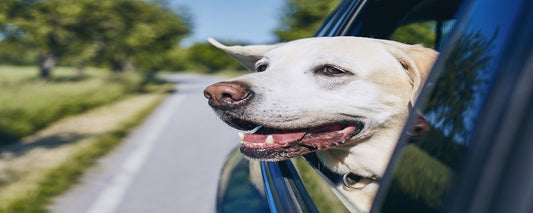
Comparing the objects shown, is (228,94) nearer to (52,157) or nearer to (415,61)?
(415,61)

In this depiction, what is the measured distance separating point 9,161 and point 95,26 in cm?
1559

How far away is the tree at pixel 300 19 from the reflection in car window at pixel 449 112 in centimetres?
2930

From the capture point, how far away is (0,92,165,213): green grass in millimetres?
4309

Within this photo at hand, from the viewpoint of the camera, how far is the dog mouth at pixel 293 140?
5.72ft

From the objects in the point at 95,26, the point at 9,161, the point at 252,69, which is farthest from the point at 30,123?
the point at 95,26

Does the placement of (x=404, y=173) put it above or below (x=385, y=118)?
below

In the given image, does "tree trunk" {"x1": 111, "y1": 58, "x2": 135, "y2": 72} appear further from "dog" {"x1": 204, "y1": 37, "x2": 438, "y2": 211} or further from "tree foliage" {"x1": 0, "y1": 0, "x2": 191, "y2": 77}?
"dog" {"x1": 204, "y1": 37, "x2": 438, "y2": 211}

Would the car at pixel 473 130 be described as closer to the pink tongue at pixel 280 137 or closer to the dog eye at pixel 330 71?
the pink tongue at pixel 280 137

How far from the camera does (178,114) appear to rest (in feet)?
41.6

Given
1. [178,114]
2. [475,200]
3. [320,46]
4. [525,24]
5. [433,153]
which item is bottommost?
[475,200]

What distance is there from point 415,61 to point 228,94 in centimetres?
76

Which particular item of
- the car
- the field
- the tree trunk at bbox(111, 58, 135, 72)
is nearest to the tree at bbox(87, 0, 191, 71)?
the field

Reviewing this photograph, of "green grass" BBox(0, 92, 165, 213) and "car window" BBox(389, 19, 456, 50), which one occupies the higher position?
"car window" BBox(389, 19, 456, 50)

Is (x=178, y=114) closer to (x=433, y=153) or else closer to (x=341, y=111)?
(x=341, y=111)
